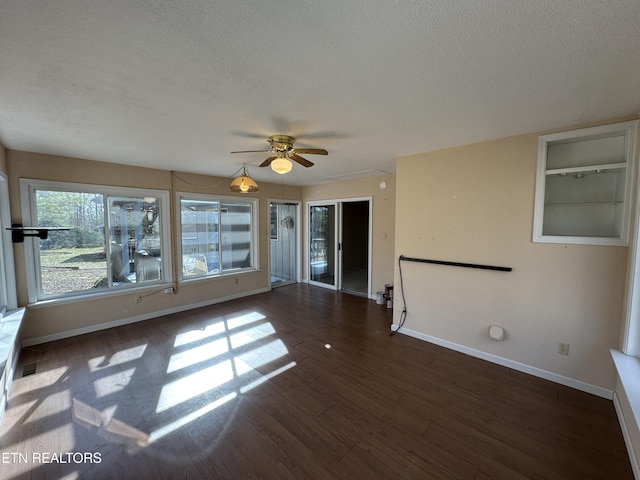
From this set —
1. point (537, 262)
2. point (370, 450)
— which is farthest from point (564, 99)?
point (370, 450)

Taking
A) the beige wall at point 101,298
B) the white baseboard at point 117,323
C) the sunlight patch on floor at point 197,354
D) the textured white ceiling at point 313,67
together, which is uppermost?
the textured white ceiling at point 313,67

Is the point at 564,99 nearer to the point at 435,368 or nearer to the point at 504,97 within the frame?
the point at 504,97

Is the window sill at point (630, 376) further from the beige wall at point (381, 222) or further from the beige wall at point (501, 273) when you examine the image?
the beige wall at point (381, 222)

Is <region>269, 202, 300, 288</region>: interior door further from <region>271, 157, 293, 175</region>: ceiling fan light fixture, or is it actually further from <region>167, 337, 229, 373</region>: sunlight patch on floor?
<region>271, 157, 293, 175</region>: ceiling fan light fixture

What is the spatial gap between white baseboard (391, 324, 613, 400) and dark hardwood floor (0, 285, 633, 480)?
8 centimetres

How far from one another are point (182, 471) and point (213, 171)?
13.4 feet

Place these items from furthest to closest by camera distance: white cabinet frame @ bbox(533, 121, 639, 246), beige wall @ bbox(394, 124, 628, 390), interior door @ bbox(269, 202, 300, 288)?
interior door @ bbox(269, 202, 300, 288) → beige wall @ bbox(394, 124, 628, 390) → white cabinet frame @ bbox(533, 121, 639, 246)

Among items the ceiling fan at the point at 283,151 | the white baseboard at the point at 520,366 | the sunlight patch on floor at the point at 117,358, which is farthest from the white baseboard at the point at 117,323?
the white baseboard at the point at 520,366

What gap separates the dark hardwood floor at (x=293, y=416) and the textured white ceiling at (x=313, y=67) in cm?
247

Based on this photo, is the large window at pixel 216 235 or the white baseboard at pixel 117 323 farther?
the large window at pixel 216 235

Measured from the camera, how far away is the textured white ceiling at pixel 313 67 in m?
1.12

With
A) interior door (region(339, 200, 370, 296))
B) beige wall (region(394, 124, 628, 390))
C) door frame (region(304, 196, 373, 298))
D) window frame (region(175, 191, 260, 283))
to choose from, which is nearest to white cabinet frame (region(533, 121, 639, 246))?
beige wall (region(394, 124, 628, 390))

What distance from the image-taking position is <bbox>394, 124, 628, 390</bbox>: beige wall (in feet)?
7.57

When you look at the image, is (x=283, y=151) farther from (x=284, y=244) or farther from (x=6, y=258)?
(x=284, y=244)
